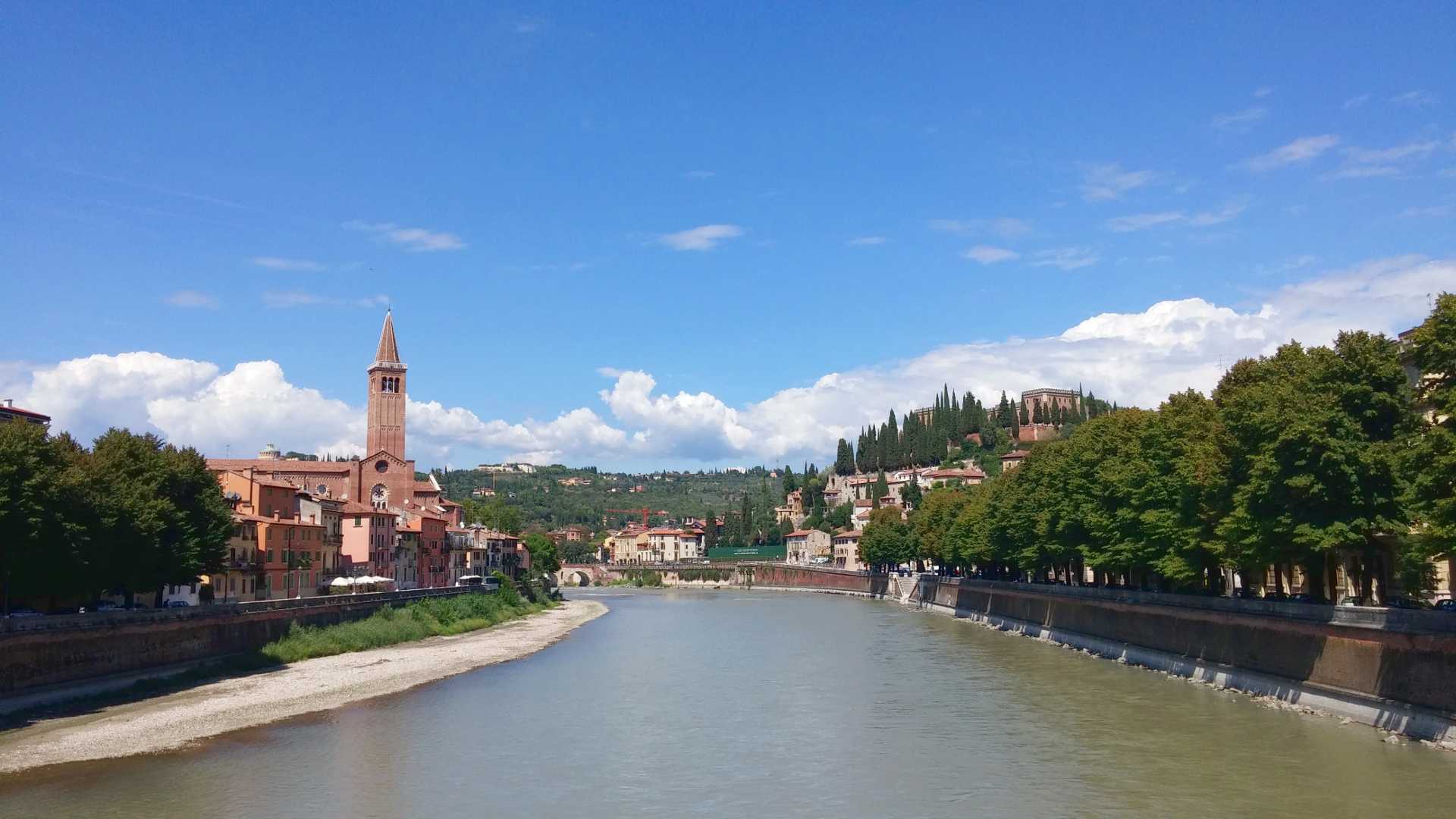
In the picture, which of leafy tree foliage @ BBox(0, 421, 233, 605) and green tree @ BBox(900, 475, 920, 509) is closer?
leafy tree foliage @ BBox(0, 421, 233, 605)

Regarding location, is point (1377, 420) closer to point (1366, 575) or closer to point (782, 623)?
point (1366, 575)

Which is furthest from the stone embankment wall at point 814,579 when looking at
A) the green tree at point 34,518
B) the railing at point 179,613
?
the green tree at point 34,518

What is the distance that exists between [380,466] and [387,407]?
9.16m

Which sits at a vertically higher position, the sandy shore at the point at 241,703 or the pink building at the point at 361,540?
the pink building at the point at 361,540

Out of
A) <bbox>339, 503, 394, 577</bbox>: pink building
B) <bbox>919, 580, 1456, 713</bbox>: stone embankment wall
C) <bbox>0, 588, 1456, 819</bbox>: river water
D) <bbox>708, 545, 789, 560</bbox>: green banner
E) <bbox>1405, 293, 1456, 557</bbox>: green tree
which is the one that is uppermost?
<bbox>1405, 293, 1456, 557</bbox>: green tree

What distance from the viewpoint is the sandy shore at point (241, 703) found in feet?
109

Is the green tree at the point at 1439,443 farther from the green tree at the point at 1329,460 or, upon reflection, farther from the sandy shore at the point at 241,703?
the sandy shore at the point at 241,703

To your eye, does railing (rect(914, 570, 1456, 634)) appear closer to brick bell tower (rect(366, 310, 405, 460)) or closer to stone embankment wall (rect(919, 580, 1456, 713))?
stone embankment wall (rect(919, 580, 1456, 713))

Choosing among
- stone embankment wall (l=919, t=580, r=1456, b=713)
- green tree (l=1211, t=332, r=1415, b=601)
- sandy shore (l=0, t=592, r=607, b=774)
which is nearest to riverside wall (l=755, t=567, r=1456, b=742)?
stone embankment wall (l=919, t=580, r=1456, b=713)

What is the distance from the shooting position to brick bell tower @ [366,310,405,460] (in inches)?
4513

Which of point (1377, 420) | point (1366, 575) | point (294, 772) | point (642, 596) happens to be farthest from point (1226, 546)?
point (642, 596)

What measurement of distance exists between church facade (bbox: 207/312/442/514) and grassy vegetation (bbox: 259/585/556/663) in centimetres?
1521

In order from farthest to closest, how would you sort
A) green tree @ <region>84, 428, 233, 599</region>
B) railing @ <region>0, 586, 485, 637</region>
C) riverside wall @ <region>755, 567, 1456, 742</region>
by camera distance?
green tree @ <region>84, 428, 233, 599</region>
railing @ <region>0, 586, 485, 637</region>
riverside wall @ <region>755, 567, 1456, 742</region>

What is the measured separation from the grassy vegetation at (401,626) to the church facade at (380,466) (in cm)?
1521
